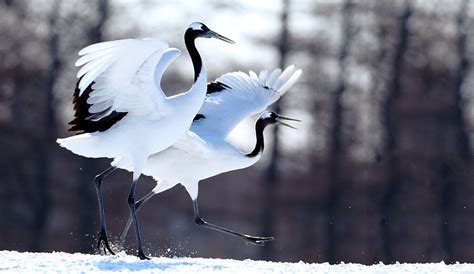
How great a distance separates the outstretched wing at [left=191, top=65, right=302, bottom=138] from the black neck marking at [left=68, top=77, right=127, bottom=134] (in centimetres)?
195

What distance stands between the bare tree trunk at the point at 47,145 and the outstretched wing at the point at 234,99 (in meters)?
11.1

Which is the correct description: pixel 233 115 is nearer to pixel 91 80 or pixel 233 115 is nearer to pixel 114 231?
pixel 91 80

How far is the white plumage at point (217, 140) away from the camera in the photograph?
1447cm

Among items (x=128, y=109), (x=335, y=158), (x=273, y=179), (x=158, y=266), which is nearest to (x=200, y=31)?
(x=128, y=109)

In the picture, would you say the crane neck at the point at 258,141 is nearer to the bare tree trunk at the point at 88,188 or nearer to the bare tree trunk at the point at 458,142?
the bare tree trunk at the point at 458,142

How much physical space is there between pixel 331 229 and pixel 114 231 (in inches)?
199

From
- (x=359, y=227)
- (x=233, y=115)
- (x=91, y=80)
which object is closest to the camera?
(x=91, y=80)

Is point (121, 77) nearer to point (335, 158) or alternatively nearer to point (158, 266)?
point (158, 266)

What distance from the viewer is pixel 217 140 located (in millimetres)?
14938

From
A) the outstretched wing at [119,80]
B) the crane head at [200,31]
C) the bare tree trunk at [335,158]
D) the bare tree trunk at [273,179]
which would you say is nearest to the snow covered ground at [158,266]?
the outstretched wing at [119,80]

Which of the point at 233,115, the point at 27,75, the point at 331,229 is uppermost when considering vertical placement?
the point at 233,115

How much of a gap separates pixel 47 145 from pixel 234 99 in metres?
12.3

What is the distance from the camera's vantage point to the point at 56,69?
90.5 ft

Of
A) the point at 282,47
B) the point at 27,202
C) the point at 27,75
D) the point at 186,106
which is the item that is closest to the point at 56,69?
the point at 27,75
